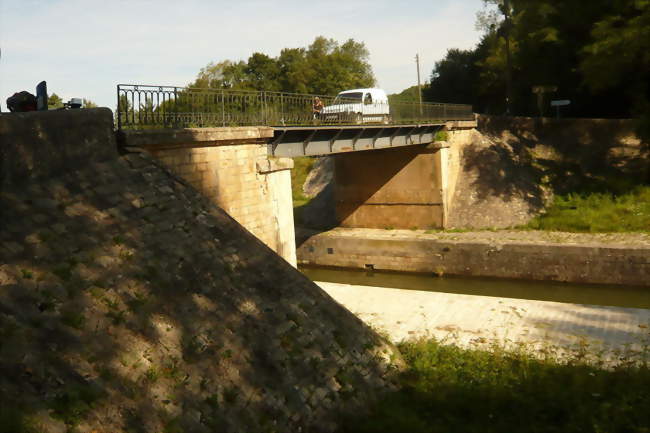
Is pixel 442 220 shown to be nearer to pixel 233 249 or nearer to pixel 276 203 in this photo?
pixel 276 203

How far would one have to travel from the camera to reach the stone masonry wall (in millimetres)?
5828

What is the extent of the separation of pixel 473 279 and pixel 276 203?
423 inches

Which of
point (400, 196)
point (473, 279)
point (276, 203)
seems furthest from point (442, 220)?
point (276, 203)

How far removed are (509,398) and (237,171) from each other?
6.83 metres

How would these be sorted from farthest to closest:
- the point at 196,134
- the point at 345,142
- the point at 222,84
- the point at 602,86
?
the point at 222,84
the point at 602,86
the point at 345,142
the point at 196,134

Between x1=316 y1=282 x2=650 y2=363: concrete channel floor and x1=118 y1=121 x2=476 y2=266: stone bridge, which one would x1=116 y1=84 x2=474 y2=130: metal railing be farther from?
x1=316 y1=282 x2=650 y2=363: concrete channel floor

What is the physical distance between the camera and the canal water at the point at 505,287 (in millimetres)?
18219

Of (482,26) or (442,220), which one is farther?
(482,26)

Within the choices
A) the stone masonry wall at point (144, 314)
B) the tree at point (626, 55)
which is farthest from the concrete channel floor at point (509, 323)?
the tree at point (626, 55)

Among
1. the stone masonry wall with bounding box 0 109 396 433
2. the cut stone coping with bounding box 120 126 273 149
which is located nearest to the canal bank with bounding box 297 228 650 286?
the cut stone coping with bounding box 120 126 273 149

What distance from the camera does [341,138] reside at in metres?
17.5

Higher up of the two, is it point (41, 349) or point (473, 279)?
point (41, 349)

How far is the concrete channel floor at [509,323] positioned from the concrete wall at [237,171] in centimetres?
328

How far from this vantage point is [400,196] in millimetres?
25250
